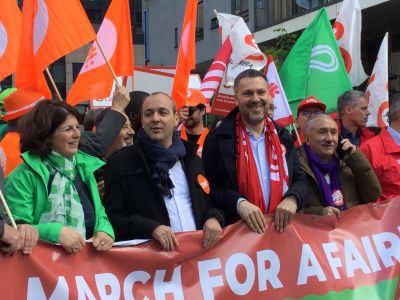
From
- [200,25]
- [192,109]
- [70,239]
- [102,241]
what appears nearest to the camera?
[70,239]

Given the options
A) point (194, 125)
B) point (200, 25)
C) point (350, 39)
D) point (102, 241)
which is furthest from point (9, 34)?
point (200, 25)

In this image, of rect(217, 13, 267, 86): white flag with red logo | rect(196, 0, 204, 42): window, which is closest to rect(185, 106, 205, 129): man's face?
rect(217, 13, 267, 86): white flag with red logo

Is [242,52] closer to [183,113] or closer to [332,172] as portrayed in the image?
[183,113]

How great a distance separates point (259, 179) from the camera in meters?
3.84

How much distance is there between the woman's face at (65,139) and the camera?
348 cm

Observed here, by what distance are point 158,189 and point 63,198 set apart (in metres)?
0.53

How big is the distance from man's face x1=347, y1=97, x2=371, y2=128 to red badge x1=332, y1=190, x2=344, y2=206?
150 centimetres

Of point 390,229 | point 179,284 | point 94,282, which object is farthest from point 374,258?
point 94,282

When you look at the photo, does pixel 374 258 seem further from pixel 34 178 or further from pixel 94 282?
pixel 34 178

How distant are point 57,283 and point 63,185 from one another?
51 centimetres

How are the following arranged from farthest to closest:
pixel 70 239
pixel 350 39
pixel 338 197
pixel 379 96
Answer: pixel 350 39 < pixel 379 96 < pixel 338 197 < pixel 70 239

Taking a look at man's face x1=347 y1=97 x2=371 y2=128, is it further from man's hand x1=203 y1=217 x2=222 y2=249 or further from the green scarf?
the green scarf

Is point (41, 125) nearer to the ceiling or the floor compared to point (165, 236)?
nearer to the ceiling

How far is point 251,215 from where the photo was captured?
146 inches
